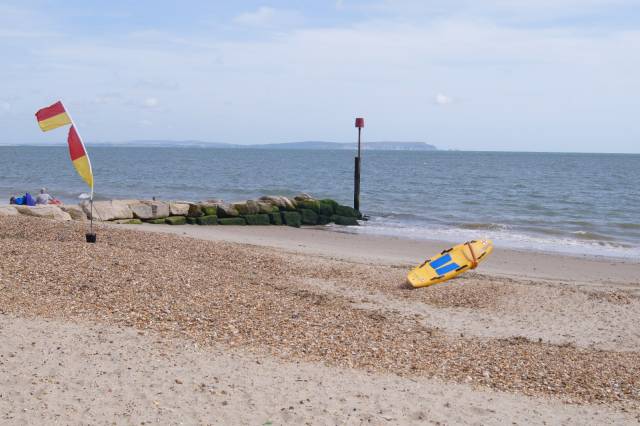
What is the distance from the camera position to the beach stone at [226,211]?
78.0 feet

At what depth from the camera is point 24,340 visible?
24.4 ft

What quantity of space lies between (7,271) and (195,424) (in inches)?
221

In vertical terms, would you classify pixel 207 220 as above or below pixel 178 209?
below

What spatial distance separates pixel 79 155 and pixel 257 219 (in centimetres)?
1098

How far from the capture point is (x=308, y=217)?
25109mm

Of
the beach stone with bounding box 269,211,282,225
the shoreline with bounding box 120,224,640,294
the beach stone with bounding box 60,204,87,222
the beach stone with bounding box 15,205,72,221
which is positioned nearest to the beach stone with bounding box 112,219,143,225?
the shoreline with bounding box 120,224,640,294

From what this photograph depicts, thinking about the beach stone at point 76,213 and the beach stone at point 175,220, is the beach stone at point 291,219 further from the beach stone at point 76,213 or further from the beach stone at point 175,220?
the beach stone at point 76,213

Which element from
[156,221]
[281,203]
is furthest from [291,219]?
[156,221]

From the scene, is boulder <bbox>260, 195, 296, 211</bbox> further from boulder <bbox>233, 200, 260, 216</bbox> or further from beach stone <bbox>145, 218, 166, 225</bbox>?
beach stone <bbox>145, 218, 166, 225</bbox>

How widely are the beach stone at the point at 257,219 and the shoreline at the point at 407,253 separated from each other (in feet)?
1.14

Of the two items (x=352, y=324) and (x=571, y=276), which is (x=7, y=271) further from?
(x=571, y=276)

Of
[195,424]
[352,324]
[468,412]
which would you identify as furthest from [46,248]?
[468,412]

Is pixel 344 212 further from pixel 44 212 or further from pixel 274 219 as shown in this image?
pixel 44 212

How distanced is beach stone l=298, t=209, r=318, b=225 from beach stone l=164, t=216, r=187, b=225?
4.07 m
